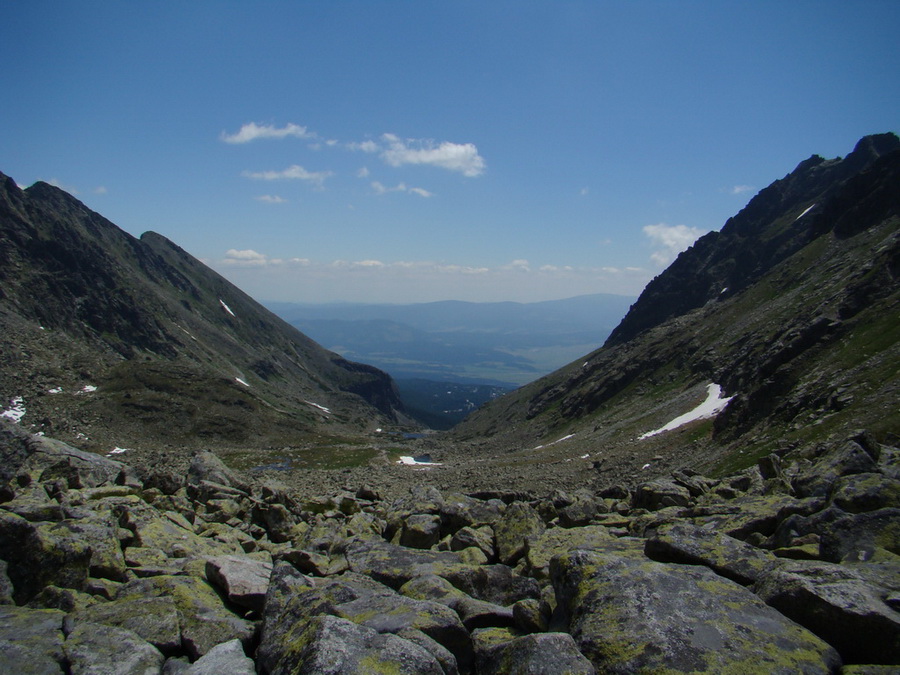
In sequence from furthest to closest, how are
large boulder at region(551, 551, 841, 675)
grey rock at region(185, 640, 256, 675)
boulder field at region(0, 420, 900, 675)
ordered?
grey rock at region(185, 640, 256, 675) → boulder field at region(0, 420, 900, 675) → large boulder at region(551, 551, 841, 675)

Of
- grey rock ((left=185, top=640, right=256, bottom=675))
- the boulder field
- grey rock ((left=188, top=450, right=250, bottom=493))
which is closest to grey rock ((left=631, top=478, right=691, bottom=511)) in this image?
the boulder field

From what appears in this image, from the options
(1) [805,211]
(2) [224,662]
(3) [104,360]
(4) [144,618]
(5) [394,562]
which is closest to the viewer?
(2) [224,662]

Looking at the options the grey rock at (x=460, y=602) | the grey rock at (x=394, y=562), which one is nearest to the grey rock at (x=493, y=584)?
the grey rock at (x=394, y=562)

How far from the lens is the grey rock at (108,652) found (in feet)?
25.6

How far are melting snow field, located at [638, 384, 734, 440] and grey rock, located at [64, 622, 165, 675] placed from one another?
213 feet

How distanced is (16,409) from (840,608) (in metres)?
126

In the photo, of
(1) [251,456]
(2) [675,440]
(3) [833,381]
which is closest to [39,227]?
(1) [251,456]

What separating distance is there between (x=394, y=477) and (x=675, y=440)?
124ft

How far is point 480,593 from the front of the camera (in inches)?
460

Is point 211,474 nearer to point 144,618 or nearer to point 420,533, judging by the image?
point 420,533

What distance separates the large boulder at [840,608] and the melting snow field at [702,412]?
6040cm

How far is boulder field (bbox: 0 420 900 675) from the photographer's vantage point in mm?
6914

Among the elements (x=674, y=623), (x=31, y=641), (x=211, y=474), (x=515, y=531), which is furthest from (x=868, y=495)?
(x=211, y=474)

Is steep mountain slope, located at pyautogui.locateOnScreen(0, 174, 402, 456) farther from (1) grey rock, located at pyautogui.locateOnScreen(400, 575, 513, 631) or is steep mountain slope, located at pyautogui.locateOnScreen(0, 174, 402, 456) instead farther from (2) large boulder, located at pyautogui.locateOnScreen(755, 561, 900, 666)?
(2) large boulder, located at pyautogui.locateOnScreen(755, 561, 900, 666)
